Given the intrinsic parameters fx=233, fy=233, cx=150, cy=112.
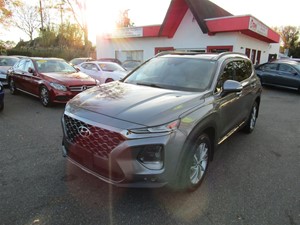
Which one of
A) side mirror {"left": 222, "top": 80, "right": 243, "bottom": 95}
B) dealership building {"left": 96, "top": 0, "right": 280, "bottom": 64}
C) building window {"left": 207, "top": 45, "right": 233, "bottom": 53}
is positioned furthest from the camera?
building window {"left": 207, "top": 45, "right": 233, "bottom": 53}

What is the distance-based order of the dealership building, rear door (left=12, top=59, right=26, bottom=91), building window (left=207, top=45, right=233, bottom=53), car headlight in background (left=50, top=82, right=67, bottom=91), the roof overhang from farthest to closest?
building window (left=207, top=45, right=233, bottom=53), the dealership building, the roof overhang, rear door (left=12, top=59, right=26, bottom=91), car headlight in background (left=50, top=82, right=67, bottom=91)

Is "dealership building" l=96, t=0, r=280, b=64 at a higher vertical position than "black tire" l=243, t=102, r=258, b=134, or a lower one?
higher

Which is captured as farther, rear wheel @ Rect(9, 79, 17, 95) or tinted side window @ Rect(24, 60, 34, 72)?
rear wheel @ Rect(9, 79, 17, 95)

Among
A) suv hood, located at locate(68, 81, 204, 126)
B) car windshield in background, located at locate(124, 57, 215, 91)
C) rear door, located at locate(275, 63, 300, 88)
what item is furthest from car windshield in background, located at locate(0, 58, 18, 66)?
rear door, located at locate(275, 63, 300, 88)

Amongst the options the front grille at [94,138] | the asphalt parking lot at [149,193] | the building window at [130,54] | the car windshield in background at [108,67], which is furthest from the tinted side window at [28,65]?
the building window at [130,54]

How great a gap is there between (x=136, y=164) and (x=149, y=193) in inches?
30.8

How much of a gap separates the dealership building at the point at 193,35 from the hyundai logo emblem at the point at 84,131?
1365cm

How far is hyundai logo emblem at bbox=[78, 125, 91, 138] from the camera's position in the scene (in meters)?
2.58

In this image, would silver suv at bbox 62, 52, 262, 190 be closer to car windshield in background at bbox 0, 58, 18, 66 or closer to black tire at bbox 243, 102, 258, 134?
black tire at bbox 243, 102, 258, 134

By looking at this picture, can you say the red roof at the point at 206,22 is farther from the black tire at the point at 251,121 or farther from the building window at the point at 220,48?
the black tire at the point at 251,121

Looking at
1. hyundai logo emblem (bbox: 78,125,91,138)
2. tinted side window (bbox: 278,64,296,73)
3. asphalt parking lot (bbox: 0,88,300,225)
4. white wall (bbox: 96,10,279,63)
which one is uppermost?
white wall (bbox: 96,10,279,63)

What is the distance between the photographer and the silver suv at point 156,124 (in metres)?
2.35

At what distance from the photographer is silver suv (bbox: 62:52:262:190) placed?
235 cm

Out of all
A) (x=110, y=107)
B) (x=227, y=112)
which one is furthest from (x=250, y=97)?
(x=110, y=107)
